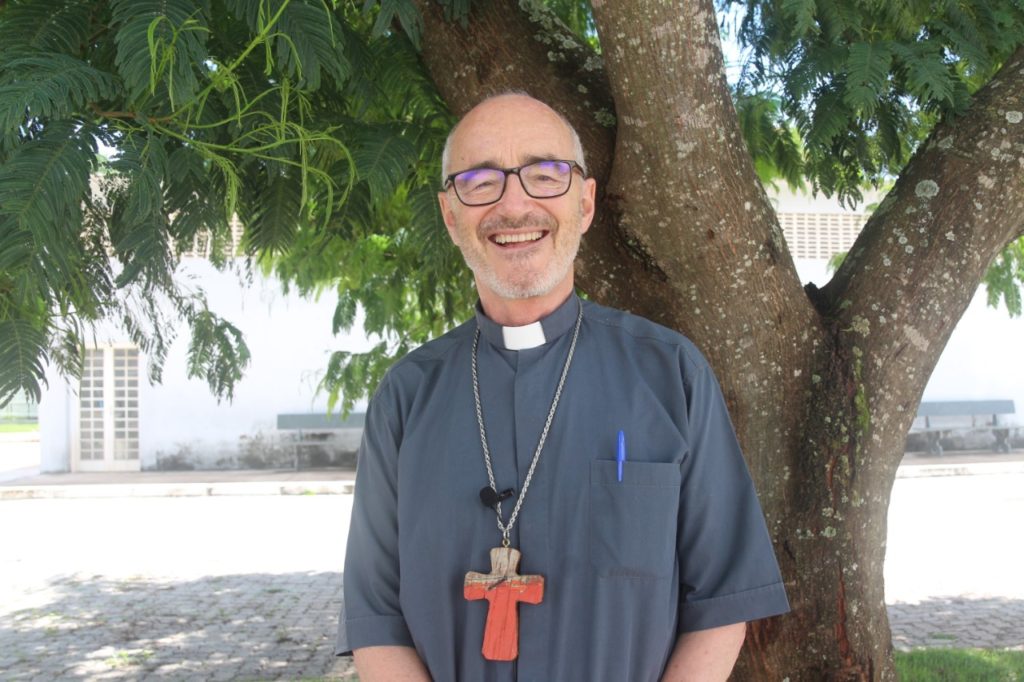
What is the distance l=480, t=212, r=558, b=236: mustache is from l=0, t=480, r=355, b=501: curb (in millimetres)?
15044

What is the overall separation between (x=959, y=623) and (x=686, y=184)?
684 centimetres

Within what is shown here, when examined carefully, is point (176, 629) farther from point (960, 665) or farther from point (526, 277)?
point (526, 277)

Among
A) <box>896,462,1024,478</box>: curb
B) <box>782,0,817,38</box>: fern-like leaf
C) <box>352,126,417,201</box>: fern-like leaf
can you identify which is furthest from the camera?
<box>896,462,1024,478</box>: curb

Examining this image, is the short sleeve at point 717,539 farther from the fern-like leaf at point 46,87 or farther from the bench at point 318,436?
the bench at point 318,436

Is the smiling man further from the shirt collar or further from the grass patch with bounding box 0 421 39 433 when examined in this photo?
the grass patch with bounding box 0 421 39 433

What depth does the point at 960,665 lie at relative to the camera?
20.6 feet

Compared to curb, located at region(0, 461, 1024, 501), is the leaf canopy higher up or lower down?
higher up

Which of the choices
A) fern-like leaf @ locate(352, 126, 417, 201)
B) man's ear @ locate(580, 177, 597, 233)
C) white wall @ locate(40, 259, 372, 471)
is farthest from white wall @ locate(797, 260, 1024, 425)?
man's ear @ locate(580, 177, 597, 233)

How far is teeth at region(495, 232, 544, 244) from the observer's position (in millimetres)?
2053

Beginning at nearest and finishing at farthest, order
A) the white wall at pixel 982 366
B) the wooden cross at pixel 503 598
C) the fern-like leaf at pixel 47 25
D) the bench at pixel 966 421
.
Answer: the wooden cross at pixel 503 598
the fern-like leaf at pixel 47 25
the bench at pixel 966 421
the white wall at pixel 982 366

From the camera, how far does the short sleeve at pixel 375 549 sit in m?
2.00

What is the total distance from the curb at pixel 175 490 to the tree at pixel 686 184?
14139mm

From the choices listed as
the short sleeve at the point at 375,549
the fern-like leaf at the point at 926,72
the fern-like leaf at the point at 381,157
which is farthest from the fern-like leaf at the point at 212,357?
the fern-like leaf at the point at 926,72

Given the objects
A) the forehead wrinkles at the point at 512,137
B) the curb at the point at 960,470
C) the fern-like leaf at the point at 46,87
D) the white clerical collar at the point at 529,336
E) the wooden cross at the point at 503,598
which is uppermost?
the fern-like leaf at the point at 46,87
